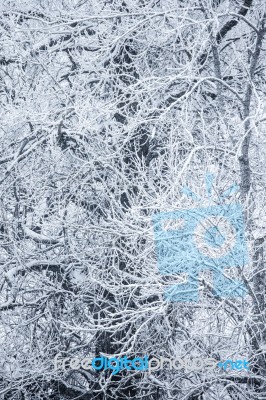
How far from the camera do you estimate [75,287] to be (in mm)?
7633

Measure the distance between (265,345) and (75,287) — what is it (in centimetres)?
307

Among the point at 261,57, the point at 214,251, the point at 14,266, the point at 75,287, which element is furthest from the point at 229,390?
the point at 261,57

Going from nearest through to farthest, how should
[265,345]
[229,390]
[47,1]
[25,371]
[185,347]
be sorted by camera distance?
[265,345] < [229,390] < [185,347] < [25,371] < [47,1]

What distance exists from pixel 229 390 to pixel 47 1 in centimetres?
657

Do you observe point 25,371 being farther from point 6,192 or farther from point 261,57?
point 261,57

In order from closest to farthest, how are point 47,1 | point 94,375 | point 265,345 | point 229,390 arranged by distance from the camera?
point 265,345, point 229,390, point 94,375, point 47,1

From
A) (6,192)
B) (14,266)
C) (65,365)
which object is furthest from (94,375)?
(6,192)

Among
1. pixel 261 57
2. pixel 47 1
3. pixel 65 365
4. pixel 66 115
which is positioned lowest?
pixel 65 365

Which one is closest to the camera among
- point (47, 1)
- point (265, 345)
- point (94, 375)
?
point (265, 345)

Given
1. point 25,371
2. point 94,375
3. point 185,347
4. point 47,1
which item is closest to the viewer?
point 185,347

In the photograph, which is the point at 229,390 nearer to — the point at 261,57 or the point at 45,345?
the point at 45,345

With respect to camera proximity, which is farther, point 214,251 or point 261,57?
point 261,57

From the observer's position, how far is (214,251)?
18.5 feet

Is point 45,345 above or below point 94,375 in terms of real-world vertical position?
above
